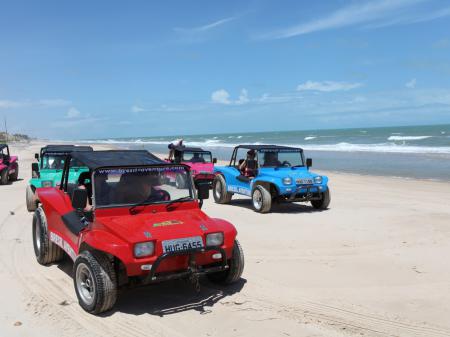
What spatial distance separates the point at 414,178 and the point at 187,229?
15.4 metres

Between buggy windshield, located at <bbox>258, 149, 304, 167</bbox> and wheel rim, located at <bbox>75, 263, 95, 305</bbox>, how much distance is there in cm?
722

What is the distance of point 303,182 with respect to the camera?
418 inches

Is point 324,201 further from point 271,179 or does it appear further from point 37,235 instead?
point 37,235

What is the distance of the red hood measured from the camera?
4574 mm

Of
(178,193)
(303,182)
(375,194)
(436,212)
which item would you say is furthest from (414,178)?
(178,193)

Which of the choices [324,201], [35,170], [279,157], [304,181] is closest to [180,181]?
[304,181]

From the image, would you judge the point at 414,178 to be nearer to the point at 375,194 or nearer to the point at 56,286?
the point at 375,194

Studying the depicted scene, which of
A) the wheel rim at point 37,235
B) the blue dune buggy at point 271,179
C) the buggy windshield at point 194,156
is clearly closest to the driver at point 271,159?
the blue dune buggy at point 271,179

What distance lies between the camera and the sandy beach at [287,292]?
14.5 feet

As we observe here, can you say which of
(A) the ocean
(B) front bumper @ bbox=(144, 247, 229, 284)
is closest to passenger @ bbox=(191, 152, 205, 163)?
(A) the ocean

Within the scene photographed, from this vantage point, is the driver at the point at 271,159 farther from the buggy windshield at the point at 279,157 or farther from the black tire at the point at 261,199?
the black tire at the point at 261,199

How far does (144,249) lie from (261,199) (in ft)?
21.3

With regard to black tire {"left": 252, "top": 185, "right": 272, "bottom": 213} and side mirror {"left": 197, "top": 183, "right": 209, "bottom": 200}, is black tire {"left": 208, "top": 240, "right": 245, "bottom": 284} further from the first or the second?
black tire {"left": 252, "top": 185, "right": 272, "bottom": 213}

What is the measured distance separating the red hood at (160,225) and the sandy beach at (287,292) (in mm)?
805
